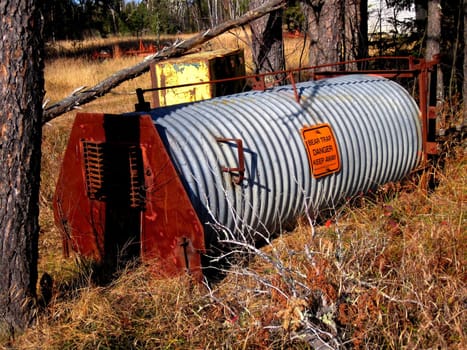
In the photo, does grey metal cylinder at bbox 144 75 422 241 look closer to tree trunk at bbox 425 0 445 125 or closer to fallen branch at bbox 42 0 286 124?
fallen branch at bbox 42 0 286 124

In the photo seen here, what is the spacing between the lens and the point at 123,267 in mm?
4848

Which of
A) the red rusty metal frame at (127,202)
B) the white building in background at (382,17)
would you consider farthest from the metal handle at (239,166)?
the white building in background at (382,17)

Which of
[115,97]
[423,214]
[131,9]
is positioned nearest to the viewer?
[423,214]

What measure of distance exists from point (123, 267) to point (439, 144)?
3971mm

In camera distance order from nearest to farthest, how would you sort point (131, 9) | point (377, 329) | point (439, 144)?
point (377, 329), point (439, 144), point (131, 9)

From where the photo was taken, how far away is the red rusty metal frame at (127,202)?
450 centimetres

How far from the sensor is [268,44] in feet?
29.7

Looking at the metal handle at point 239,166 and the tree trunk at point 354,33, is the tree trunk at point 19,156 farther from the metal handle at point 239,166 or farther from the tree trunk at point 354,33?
the tree trunk at point 354,33

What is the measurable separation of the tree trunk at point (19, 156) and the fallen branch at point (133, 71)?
2.42 metres

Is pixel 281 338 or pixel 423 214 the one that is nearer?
pixel 281 338

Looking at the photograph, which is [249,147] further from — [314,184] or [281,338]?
[281,338]

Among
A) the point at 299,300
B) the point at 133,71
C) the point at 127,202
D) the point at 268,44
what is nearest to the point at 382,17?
the point at 268,44

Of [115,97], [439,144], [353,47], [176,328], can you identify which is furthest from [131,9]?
[176,328]

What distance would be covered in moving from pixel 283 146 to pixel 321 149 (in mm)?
426
